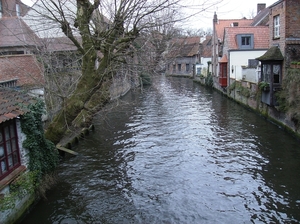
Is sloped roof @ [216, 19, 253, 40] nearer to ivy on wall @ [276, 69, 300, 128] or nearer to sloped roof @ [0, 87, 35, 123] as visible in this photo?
ivy on wall @ [276, 69, 300, 128]

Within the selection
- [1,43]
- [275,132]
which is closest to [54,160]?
[275,132]

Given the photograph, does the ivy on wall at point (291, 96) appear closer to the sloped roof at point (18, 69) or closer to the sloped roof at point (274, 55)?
the sloped roof at point (274, 55)

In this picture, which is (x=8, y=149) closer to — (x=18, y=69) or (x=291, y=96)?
(x=18, y=69)

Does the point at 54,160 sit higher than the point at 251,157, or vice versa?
the point at 54,160

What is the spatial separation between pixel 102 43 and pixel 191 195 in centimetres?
510

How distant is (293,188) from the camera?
936 centimetres

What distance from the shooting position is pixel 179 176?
10.5m

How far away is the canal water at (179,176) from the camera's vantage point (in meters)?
8.23

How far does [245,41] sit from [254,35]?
1.18 meters

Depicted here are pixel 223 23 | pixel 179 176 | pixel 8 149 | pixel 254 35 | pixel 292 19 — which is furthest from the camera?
pixel 223 23

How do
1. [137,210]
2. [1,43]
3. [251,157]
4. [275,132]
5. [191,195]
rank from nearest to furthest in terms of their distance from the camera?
[137,210] → [191,195] → [251,157] → [275,132] → [1,43]

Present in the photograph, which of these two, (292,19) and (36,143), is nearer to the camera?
(36,143)

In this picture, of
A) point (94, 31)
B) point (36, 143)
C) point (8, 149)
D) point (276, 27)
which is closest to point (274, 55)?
point (276, 27)

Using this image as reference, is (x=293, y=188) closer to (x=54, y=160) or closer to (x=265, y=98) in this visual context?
(x=54, y=160)
